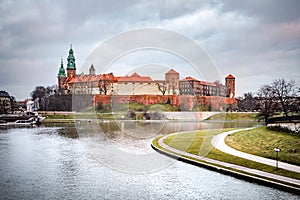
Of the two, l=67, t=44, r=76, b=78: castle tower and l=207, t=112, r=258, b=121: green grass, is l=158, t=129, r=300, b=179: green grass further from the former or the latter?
l=67, t=44, r=76, b=78: castle tower

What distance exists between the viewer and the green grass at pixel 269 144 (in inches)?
622

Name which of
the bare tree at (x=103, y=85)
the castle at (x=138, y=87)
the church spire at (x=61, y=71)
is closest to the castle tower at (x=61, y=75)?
the church spire at (x=61, y=71)

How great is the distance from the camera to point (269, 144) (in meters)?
19.0

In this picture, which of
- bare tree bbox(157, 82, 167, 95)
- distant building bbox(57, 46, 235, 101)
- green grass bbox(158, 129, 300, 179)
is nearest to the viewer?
green grass bbox(158, 129, 300, 179)

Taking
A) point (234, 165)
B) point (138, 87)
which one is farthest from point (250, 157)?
point (138, 87)

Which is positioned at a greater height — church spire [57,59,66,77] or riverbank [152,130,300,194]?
church spire [57,59,66,77]

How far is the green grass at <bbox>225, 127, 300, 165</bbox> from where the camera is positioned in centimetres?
1580

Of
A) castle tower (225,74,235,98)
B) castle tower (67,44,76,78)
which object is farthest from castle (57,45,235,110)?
castle tower (225,74,235,98)

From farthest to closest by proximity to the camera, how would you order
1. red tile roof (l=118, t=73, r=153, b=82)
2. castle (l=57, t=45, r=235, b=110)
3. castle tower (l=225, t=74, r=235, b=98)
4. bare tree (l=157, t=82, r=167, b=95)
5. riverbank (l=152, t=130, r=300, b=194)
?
castle tower (l=225, t=74, r=235, b=98) → red tile roof (l=118, t=73, r=153, b=82) → castle (l=57, t=45, r=235, b=110) → bare tree (l=157, t=82, r=167, b=95) → riverbank (l=152, t=130, r=300, b=194)

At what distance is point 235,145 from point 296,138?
390cm

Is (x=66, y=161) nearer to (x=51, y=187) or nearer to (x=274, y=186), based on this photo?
(x=51, y=187)

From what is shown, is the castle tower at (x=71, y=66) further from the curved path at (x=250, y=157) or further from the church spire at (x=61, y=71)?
the curved path at (x=250, y=157)

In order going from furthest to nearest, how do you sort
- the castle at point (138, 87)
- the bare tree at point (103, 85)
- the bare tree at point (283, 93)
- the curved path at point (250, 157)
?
1. the bare tree at point (103, 85)
2. the castle at point (138, 87)
3. the bare tree at point (283, 93)
4. the curved path at point (250, 157)

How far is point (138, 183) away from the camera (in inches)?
511
